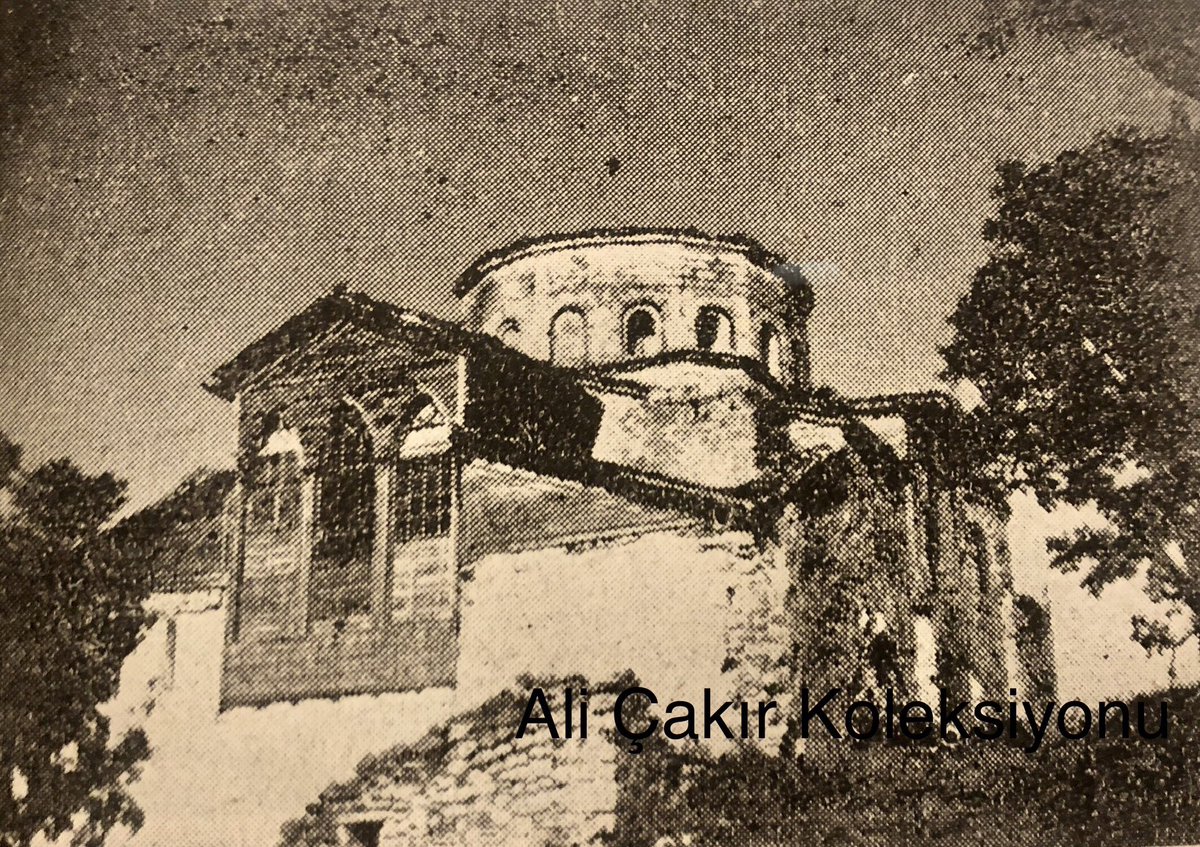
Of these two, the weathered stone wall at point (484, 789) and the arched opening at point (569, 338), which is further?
the arched opening at point (569, 338)

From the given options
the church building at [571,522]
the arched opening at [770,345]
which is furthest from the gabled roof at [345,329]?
the arched opening at [770,345]

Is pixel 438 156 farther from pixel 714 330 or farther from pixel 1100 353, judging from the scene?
pixel 1100 353

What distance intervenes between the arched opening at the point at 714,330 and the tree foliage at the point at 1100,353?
0.29 m

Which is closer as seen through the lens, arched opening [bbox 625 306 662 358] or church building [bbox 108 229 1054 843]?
church building [bbox 108 229 1054 843]

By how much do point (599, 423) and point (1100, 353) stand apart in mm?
675

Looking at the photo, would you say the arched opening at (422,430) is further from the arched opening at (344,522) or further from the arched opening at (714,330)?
the arched opening at (714,330)

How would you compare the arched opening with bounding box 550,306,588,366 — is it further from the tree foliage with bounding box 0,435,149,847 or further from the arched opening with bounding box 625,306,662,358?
the tree foliage with bounding box 0,435,149,847

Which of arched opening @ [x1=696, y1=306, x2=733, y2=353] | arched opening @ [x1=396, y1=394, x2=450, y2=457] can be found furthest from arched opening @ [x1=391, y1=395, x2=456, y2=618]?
arched opening @ [x1=696, y1=306, x2=733, y2=353]

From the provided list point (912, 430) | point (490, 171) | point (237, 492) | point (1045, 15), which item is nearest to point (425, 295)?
point (490, 171)

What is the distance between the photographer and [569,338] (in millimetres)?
1215

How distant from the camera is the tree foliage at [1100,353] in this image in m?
1.13

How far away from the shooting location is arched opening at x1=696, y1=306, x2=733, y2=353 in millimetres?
1214

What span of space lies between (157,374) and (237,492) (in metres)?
0.20

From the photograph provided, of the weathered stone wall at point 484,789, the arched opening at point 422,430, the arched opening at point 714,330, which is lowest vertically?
the weathered stone wall at point 484,789
